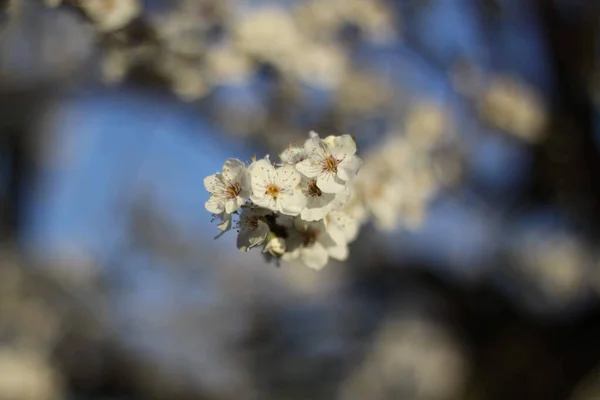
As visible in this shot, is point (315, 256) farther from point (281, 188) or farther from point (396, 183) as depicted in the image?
point (396, 183)

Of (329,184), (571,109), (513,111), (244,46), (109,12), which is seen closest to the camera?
(329,184)

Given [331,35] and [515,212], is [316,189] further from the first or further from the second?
[515,212]

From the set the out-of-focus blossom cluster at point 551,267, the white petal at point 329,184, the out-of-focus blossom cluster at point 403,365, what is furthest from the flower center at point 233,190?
the out-of-focus blossom cluster at point 403,365

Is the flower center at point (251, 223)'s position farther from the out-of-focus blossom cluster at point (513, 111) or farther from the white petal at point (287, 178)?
the out-of-focus blossom cluster at point (513, 111)

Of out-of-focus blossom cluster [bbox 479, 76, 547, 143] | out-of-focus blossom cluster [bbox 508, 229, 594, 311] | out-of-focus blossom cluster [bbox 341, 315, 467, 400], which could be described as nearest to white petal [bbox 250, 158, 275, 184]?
out-of-focus blossom cluster [bbox 479, 76, 547, 143]

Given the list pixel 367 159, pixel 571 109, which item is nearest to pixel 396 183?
pixel 367 159

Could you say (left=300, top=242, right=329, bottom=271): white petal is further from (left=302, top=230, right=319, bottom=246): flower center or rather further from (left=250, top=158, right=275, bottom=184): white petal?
(left=250, top=158, right=275, bottom=184): white petal
